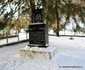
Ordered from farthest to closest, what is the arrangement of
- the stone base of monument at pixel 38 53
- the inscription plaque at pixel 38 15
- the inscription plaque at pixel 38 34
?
the inscription plaque at pixel 38 15, the inscription plaque at pixel 38 34, the stone base of monument at pixel 38 53

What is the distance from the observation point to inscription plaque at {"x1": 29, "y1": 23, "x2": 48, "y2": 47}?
6234 millimetres

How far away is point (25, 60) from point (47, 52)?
34.0 inches

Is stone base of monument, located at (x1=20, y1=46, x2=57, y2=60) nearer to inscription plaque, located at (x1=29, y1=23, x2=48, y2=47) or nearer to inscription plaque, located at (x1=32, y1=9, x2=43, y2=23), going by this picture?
inscription plaque, located at (x1=29, y1=23, x2=48, y2=47)

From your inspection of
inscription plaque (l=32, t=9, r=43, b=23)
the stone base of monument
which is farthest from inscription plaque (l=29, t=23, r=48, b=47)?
the stone base of monument

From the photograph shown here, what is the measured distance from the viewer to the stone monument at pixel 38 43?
19.0 ft

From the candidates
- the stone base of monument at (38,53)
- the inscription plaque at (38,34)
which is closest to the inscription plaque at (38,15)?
the inscription plaque at (38,34)

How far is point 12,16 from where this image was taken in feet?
27.8

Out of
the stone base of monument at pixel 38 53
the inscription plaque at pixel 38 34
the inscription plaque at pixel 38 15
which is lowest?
the stone base of monument at pixel 38 53

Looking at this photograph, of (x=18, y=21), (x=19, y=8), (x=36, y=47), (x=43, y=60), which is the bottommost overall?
(x=43, y=60)

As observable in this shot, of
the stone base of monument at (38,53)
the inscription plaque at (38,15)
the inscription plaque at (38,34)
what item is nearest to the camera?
the stone base of monument at (38,53)

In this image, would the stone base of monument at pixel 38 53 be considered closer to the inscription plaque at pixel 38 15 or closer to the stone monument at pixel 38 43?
the stone monument at pixel 38 43

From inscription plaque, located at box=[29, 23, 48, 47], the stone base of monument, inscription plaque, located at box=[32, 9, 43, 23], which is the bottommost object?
the stone base of monument

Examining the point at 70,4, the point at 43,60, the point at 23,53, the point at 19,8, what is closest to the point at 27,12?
the point at 19,8

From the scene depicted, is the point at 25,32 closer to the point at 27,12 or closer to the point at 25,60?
the point at 27,12
